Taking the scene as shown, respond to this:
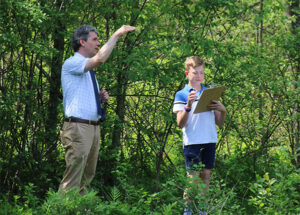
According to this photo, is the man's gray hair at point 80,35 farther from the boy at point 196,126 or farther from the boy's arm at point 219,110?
the boy's arm at point 219,110

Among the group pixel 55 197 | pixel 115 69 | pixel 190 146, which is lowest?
pixel 55 197

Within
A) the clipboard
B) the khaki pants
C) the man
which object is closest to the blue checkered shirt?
the man

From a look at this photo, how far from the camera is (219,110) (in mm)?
4434

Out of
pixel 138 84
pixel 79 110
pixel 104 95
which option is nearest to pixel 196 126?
pixel 104 95

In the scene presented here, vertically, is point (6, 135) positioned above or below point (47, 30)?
below

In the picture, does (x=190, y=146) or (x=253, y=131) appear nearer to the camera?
(x=190, y=146)

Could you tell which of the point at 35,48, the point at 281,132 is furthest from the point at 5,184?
the point at 281,132

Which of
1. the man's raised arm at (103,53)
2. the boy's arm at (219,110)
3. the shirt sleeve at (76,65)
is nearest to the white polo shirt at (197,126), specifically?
the boy's arm at (219,110)

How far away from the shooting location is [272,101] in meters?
6.82

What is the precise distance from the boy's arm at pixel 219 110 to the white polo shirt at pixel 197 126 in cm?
12

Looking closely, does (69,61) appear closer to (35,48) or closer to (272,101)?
(35,48)

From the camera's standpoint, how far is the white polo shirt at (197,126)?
172 inches

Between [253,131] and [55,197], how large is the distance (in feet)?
13.0

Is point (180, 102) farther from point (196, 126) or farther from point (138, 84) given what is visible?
point (138, 84)
